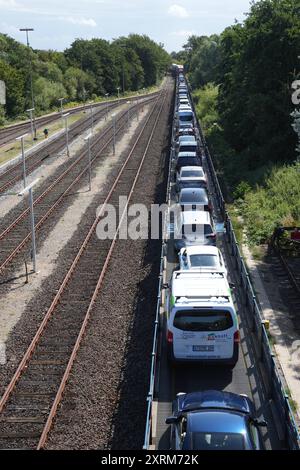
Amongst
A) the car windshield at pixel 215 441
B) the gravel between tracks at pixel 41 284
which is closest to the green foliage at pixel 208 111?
the gravel between tracks at pixel 41 284

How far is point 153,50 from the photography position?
16150 cm

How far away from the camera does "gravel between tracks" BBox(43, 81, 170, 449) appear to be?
1183 centimetres

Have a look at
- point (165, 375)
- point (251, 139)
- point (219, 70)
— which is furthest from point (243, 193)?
point (219, 70)

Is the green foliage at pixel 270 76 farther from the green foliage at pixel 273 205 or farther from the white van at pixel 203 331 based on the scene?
the white van at pixel 203 331

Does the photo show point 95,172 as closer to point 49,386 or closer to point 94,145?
point 94,145

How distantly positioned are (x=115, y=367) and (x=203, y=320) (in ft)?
8.71

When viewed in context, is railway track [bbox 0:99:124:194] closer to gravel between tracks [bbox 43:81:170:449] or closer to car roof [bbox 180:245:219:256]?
gravel between tracks [bbox 43:81:170:449]

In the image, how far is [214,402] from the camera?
33.7 ft

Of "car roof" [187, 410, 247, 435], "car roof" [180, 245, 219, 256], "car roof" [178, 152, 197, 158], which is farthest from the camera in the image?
"car roof" [178, 152, 197, 158]

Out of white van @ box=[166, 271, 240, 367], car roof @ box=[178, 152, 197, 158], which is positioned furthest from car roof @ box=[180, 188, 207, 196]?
white van @ box=[166, 271, 240, 367]

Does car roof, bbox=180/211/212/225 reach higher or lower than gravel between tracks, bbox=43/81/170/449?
higher

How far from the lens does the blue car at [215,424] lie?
29.8 feet
